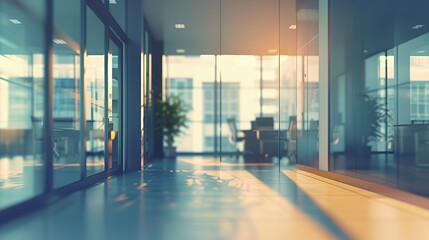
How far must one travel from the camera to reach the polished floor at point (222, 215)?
2695 mm

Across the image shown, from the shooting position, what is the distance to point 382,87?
19.3ft

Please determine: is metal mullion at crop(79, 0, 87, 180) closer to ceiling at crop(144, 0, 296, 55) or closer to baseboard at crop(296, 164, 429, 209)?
ceiling at crop(144, 0, 296, 55)


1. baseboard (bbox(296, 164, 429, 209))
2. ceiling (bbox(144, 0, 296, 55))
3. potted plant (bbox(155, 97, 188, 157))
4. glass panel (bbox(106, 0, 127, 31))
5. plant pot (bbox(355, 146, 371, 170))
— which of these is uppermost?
ceiling (bbox(144, 0, 296, 55))

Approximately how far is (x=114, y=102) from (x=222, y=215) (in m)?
3.88

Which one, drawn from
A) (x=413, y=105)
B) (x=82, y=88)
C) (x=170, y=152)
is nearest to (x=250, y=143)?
(x=170, y=152)

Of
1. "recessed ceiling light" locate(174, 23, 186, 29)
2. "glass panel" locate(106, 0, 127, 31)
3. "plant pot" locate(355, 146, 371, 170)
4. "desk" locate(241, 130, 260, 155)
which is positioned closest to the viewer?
"plant pot" locate(355, 146, 371, 170)

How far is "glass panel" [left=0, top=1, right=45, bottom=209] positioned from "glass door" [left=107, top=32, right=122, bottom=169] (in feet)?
3.63

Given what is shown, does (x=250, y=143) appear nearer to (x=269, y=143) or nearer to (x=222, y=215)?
(x=269, y=143)

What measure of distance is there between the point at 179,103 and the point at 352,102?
6.96 meters

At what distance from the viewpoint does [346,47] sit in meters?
6.13

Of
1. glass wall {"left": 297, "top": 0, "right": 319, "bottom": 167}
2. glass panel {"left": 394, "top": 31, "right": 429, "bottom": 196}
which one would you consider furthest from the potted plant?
glass panel {"left": 394, "top": 31, "right": 429, "bottom": 196}

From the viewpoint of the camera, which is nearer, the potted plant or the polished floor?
the polished floor

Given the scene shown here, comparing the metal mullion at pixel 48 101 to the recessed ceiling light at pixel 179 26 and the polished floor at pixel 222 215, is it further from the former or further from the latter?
the recessed ceiling light at pixel 179 26

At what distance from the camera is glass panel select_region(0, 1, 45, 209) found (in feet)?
13.0
